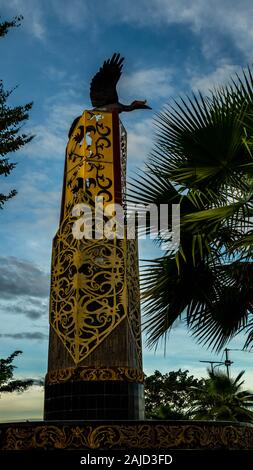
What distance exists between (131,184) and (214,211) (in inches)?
59.6

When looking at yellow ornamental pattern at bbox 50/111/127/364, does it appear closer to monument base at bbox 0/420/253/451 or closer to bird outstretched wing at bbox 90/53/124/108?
bird outstretched wing at bbox 90/53/124/108

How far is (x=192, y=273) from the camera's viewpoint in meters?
7.20

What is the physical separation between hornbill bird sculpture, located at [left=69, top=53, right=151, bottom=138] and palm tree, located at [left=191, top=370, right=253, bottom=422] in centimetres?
1862

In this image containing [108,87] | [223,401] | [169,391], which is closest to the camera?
[108,87]

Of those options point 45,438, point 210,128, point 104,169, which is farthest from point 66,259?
point 210,128

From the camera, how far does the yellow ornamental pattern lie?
8789 millimetres

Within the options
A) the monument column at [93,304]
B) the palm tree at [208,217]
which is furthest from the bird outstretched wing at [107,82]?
the palm tree at [208,217]

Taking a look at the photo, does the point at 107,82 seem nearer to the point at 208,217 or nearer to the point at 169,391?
the point at 208,217

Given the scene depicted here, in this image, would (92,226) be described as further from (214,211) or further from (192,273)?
(214,211)

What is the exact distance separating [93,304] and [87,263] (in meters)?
0.65

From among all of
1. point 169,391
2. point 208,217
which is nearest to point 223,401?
point 169,391

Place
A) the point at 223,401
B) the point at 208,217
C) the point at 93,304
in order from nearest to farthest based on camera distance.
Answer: the point at 208,217, the point at 93,304, the point at 223,401

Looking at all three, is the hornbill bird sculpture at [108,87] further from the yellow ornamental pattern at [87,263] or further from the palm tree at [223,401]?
the palm tree at [223,401]

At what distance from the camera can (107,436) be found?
692 centimetres
